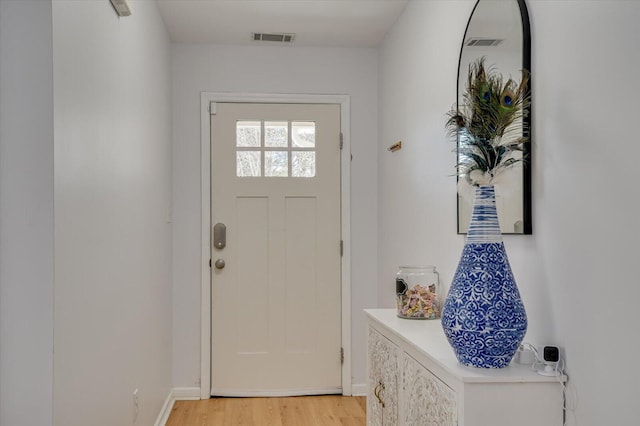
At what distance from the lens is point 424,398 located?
192cm

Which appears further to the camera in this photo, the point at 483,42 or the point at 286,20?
the point at 286,20

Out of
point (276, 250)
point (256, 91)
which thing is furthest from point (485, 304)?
point (256, 91)

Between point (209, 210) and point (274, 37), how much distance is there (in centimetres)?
122

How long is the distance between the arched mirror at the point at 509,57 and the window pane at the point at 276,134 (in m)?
1.99

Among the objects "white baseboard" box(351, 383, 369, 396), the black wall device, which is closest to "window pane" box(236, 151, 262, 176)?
"white baseboard" box(351, 383, 369, 396)

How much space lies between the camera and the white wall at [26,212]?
5.11ft

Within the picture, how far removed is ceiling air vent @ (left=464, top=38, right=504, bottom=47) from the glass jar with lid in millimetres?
1014

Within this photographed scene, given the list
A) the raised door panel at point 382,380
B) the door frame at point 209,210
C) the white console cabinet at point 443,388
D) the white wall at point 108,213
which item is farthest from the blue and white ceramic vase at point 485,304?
the door frame at point 209,210

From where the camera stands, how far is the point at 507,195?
1965 mm

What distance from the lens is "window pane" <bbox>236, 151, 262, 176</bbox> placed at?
13.5 feet

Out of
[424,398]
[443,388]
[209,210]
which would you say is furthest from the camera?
[209,210]

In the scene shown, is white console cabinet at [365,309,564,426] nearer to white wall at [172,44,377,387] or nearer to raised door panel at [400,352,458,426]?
raised door panel at [400,352,458,426]

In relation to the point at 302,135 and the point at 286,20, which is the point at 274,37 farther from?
the point at 302,135

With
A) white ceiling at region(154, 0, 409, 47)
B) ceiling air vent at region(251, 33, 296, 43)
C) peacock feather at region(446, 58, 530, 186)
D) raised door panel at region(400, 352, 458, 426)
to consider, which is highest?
white ceiling at region(154, 0, 409, 47)
